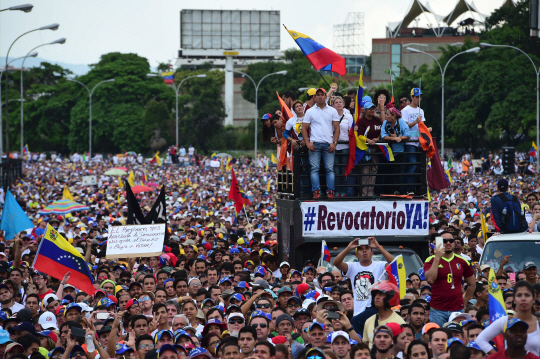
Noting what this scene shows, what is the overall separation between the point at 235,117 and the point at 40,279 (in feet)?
321

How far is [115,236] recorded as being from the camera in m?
13.7

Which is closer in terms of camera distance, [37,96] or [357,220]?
[357,220]

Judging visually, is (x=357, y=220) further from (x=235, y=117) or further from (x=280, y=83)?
(x=235, y=117)

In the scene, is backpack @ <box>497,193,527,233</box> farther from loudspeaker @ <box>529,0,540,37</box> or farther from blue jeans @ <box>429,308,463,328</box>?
loudspeaker @ <box>529,0,540,37</box>

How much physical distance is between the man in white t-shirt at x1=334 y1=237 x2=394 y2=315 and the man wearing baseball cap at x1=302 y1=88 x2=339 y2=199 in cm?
185

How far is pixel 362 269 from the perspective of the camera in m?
9.39

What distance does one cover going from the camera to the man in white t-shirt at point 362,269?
8477 millimetres

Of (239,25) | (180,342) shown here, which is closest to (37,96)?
(239,25)

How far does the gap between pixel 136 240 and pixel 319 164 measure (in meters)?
3.91

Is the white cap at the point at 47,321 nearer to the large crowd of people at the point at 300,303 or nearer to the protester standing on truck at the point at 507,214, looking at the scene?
the large crowd of people at the point at 300,303

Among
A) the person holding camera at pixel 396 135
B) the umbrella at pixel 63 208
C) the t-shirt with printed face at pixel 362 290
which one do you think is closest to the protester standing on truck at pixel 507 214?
the person holding camera at pixel 396 135

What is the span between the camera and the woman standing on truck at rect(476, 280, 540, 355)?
579cm

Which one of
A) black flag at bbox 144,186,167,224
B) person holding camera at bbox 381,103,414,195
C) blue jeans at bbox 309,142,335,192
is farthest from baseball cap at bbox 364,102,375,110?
black flag at bbox 144,186,167,224

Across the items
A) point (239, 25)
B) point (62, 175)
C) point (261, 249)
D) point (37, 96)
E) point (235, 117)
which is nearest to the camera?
point (261, 249)
